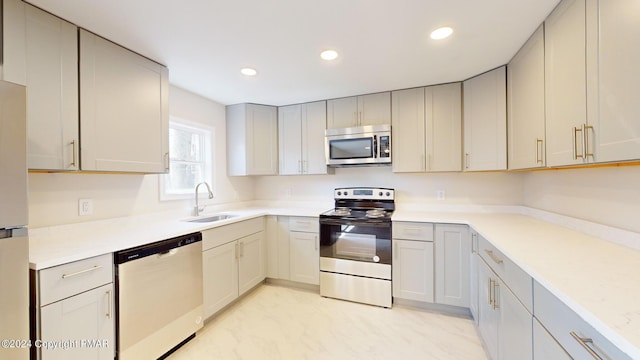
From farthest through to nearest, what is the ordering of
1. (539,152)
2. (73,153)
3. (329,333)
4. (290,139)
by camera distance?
(290,139), (329,333), (539,152), (73,153)

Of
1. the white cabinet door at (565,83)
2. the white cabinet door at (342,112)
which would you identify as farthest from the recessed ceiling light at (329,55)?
the white cabinet door at (565,83)

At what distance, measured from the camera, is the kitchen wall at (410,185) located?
8.79 feet

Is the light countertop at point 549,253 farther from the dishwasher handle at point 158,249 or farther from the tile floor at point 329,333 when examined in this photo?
the tile floor at point 329,333

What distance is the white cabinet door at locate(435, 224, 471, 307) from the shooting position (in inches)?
90.0

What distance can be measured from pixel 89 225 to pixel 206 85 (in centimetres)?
157

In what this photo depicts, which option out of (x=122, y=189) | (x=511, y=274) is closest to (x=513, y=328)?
(x=511, y=274)

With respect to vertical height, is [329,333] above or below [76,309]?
below

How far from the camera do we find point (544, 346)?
3.20 ft

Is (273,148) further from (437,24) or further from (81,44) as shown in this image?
(437,24)

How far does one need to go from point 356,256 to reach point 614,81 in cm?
216

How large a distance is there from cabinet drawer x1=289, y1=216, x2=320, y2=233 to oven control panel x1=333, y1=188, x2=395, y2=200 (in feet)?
1.73

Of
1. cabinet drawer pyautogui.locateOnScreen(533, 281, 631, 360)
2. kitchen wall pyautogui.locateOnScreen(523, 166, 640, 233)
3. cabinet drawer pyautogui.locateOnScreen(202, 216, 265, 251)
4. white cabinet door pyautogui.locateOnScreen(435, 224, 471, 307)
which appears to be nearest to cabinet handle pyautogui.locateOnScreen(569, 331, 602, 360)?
cabinet drawer pyautogui.locateOnScreen(533, 281, 631, 360)

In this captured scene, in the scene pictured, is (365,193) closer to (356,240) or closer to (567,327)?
(356,240)

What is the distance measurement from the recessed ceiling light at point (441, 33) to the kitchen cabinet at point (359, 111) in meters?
1.07
